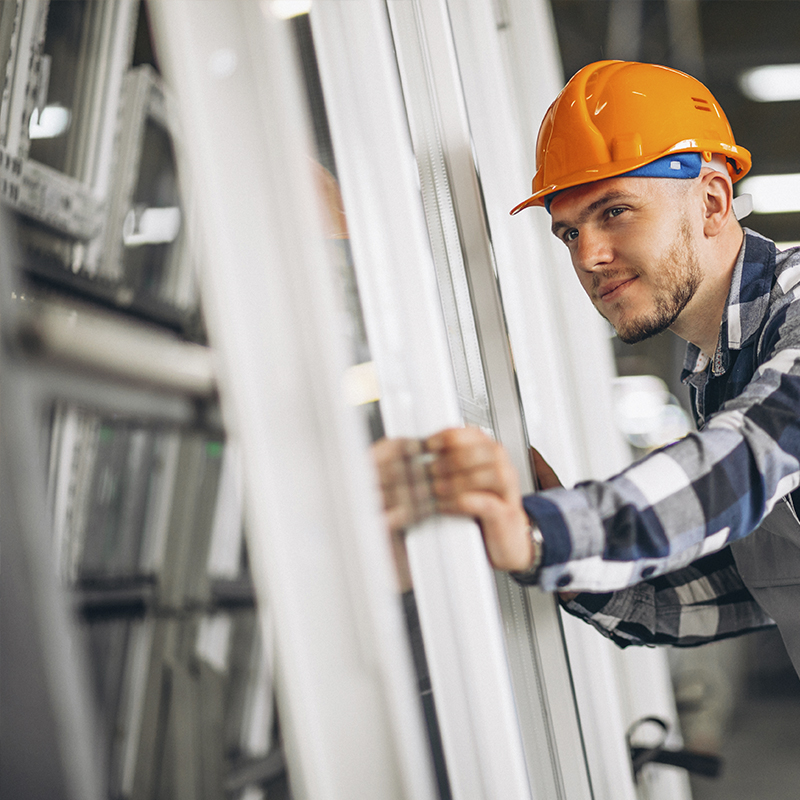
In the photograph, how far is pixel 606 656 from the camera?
1189mm

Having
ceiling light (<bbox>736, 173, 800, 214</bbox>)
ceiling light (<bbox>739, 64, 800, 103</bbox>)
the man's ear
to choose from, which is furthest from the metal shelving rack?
ceiling light (<bbox>736, 173, 800, 214</bbox>)

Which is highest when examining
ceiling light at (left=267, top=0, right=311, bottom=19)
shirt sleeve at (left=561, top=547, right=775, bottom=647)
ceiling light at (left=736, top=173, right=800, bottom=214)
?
ceiling light at (left=736, top=173, right=800, bottom=214)

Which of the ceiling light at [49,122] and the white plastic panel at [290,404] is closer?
the white plastic panel at [290,404]

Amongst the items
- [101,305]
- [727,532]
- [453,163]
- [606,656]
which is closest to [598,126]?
[453,163]

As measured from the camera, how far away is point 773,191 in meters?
4.52

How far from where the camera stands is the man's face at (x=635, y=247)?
42.1 inches

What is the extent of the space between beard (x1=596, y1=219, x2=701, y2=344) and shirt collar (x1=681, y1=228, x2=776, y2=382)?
7 centimetres

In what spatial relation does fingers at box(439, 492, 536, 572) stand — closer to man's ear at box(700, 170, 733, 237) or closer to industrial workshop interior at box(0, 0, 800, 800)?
industrial workshop interior at box(0, 0, 800, 800)

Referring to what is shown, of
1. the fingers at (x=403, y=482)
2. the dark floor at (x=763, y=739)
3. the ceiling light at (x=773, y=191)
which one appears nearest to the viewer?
the fingers at (x=403, y=482)

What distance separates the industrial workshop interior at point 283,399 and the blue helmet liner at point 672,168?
0.79 ft

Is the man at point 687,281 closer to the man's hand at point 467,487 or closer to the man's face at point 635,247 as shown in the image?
the man's face at point 635,247

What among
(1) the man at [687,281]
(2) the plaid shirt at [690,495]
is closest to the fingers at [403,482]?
(2) the plaid shirt at [690,495]

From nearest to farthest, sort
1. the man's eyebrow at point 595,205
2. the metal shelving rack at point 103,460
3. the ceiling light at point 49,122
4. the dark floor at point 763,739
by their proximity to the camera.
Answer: the metal shelving rack at point 103,460
the ceiling light at point 49,122
the man's eyebrow at point 595,205
the dark floor at point 763,739

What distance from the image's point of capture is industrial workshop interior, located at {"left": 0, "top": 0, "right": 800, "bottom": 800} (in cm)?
49
